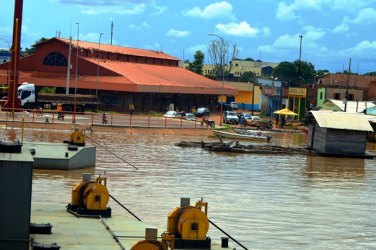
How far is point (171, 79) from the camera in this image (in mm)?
102312

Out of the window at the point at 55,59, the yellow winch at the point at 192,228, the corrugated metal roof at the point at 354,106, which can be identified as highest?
the window at the point at 55,59

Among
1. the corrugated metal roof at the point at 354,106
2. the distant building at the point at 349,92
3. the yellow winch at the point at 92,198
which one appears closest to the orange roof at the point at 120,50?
the distant building at the point at 349,92

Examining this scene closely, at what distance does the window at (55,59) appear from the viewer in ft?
305

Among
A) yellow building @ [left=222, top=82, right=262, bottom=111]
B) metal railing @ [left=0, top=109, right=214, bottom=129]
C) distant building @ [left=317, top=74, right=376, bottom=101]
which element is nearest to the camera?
metal railing @ [left=0, top=109, right=214, bottom=129]

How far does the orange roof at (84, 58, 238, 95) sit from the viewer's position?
90.6m

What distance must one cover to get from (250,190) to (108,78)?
194 ft

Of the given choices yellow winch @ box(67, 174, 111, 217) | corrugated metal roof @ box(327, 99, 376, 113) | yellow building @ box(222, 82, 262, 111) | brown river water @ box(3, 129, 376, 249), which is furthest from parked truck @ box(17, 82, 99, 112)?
yellow winch @ box(67, 174, 111, 217)

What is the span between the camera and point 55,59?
92938 millimetres

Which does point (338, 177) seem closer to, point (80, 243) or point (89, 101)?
point (80, 243)

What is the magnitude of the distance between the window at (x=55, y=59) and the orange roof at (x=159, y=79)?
2655 millimetres

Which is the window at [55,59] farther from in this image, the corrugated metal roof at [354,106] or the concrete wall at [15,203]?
the concrete wall at [15,203]

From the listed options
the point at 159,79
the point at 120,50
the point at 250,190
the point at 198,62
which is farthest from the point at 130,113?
the point at 198,62

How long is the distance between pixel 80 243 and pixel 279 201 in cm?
1669

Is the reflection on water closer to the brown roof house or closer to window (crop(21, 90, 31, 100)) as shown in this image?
the brown roof house
